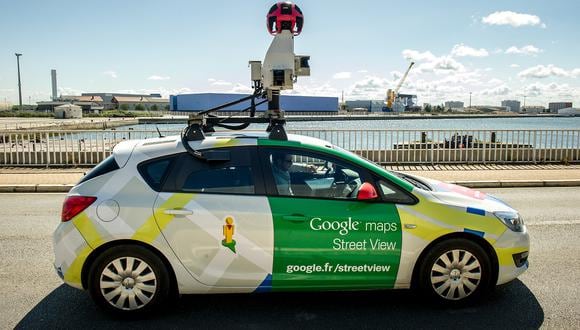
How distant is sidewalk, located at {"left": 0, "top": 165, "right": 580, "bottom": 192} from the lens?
11.5 m

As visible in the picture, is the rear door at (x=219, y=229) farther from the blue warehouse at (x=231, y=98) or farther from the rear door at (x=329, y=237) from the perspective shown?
the blue warehouse at (x=231, y=98)

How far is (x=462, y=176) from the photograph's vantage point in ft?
42.6

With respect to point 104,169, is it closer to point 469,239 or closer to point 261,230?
point 261,230

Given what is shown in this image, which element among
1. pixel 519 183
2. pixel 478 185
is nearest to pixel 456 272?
pixel 478 185

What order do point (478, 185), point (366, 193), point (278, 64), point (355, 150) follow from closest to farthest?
point (366, 193), point (278, 64), point (478, 185), point (355, 150)

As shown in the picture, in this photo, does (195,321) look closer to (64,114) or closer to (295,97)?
(64,114)

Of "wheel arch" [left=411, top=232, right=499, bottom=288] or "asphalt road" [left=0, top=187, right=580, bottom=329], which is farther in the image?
"wheel arch" [left=411, top=232, right=499, bottom=288]

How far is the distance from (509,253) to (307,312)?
73.9 inches

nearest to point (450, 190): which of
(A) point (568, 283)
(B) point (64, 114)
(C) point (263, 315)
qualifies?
(A) point (568, 283)

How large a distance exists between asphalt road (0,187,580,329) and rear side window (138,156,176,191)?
1.15 meters

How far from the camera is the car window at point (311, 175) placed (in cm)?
436

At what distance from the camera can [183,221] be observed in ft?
13.6

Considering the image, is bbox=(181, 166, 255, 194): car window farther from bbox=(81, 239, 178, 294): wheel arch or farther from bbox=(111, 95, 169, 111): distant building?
bbox=(111, 95, 169, 111): distant building

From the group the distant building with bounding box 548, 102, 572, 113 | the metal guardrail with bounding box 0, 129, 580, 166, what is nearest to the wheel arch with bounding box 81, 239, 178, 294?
the metal guardrail with bounding box 0, 129, 580, 166
